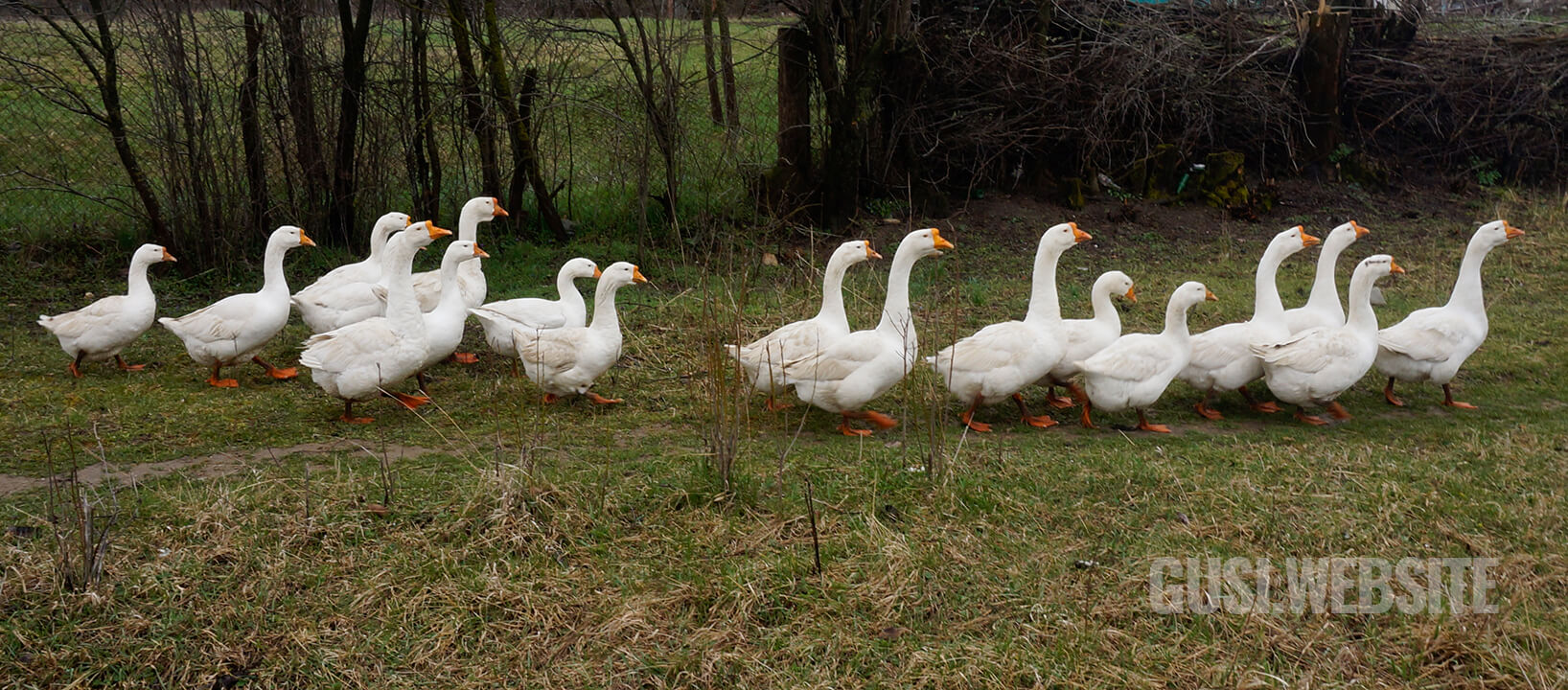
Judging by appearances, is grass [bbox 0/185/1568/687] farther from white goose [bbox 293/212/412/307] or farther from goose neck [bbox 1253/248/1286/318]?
white goose [bbox 293/212/412/307]

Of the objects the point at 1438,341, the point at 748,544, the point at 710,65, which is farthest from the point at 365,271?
the point at 1438,341

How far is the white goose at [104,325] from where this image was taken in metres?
6.91

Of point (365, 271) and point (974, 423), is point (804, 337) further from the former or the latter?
point (365, 271)

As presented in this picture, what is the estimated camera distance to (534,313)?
709cm

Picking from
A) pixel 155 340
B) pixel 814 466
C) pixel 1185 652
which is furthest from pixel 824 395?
pixel 155 340

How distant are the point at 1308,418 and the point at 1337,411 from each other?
191 millimetres

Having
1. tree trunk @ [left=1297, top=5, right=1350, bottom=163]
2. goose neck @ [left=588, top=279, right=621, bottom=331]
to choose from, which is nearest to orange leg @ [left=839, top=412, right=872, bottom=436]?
goose neck @ [left=588, top=279, right=621, bottom=331]

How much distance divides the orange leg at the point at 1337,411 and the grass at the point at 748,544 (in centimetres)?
18

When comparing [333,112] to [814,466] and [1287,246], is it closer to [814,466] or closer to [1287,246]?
[814,466]

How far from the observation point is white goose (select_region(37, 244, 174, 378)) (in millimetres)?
6910

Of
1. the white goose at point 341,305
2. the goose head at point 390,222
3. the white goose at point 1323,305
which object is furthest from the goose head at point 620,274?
the white goose at point 1323,305

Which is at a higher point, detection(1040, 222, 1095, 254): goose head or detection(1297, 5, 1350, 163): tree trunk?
detection(1297, 5, 1350, 163): tree trunk

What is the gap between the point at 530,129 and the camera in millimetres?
10062

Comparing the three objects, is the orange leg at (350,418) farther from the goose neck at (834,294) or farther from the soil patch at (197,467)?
the goose neck at (834,294)
